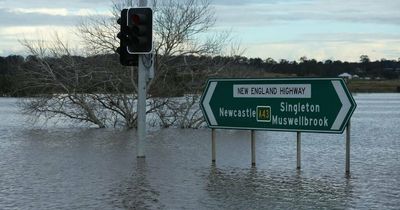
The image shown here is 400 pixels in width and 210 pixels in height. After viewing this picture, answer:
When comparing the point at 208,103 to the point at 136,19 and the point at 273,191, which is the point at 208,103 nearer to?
the point at 136,19

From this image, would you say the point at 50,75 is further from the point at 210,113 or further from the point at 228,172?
the point at 228,172

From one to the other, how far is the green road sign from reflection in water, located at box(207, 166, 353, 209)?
4.32ft

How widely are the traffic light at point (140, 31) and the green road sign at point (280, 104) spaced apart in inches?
63.8

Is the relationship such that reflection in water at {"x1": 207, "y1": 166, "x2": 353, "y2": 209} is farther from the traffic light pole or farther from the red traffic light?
the red traffic light

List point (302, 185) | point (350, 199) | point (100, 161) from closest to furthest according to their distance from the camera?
point (350, 199)
point (302, 185)
point (100, 161)

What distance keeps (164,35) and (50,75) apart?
16.5ft

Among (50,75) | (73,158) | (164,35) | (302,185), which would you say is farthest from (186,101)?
(302,185)

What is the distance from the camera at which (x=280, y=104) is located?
13219mm

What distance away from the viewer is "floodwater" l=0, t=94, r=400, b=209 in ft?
30.4

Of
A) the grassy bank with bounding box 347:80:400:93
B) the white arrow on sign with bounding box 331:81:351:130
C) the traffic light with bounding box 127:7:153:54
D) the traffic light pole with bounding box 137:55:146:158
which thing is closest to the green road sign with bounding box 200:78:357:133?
the white arrow on sign with bounding box 331:81:351:130

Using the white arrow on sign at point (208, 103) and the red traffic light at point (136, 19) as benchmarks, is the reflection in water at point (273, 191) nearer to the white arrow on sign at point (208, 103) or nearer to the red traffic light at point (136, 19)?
the white arrow on sign at point (208, 103)

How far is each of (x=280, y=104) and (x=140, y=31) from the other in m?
3.47

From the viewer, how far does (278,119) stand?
13266 millimetres

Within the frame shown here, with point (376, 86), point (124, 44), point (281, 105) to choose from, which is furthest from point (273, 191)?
point (376, 86)
